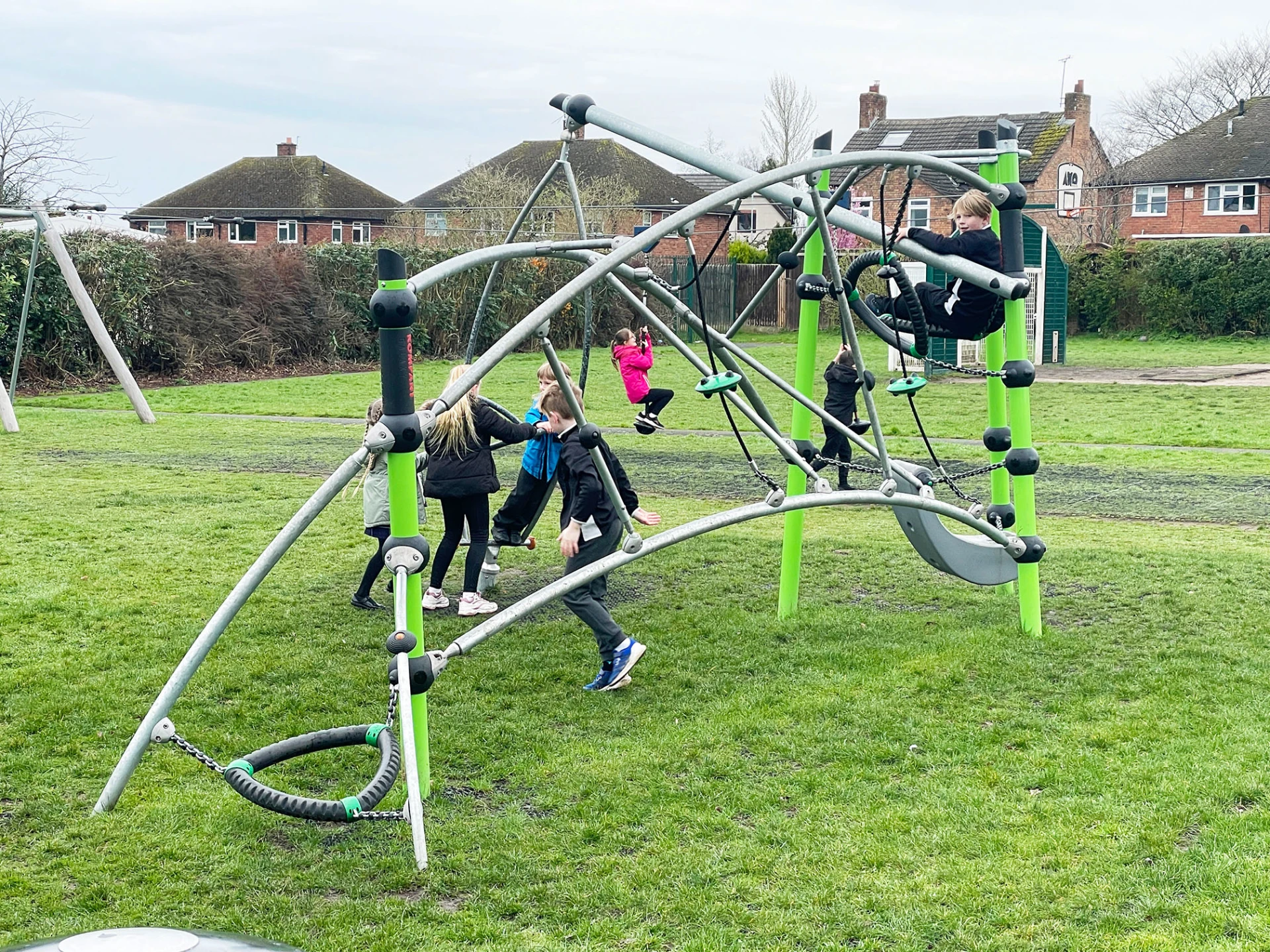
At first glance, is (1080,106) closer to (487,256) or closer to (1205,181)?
(1205,181)

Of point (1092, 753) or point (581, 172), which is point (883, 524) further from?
point (581, 172)

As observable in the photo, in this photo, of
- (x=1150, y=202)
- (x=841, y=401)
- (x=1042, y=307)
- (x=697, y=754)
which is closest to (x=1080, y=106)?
(x=1150, y=202)

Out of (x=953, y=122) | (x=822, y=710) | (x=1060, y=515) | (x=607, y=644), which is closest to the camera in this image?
(x=822, y=710)

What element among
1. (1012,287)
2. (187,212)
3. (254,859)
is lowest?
(254,859)

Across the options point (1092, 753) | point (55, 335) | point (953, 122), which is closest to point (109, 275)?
point (55, 335)

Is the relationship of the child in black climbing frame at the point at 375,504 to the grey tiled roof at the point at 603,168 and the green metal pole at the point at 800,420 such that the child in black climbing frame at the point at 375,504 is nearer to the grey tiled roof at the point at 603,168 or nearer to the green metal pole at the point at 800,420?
the green metal pole at the point at 800,420

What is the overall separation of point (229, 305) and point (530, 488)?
19.6 metres

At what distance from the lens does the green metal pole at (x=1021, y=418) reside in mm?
6703

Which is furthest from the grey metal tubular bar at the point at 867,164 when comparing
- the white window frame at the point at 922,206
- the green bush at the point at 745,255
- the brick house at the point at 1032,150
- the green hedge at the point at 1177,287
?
the white window frame at the point at 922,206

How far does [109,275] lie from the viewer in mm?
22172

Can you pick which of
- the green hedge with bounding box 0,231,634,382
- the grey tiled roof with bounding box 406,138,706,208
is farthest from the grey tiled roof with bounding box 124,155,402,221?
the green hedge with bounding box 0,231,634,382

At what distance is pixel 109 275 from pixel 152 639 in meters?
17.4

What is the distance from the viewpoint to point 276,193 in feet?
186

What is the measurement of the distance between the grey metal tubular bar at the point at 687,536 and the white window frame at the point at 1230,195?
166 ft
